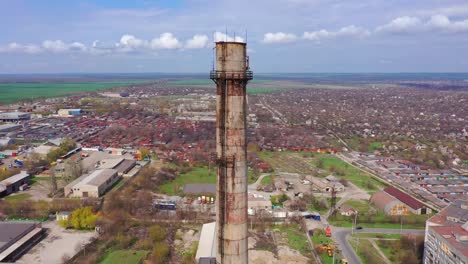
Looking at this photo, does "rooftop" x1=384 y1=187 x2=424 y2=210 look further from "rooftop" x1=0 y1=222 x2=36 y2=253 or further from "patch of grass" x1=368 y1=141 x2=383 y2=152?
"rooftop" x1=0 y1=222 x2=36 y2=253

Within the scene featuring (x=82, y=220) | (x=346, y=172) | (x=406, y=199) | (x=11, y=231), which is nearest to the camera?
(x=11, y=231)

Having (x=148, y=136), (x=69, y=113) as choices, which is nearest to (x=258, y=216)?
(x=148, y=136)

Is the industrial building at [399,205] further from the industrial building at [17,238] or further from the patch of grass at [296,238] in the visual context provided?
the industrial building at [17,238]

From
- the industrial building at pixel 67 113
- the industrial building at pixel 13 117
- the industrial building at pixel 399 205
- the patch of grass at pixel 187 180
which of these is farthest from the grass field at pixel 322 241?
the industrial building at pixel 67 113

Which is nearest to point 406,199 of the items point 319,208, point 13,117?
point 319,208

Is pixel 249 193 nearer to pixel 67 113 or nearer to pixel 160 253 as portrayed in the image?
pixel 160 253

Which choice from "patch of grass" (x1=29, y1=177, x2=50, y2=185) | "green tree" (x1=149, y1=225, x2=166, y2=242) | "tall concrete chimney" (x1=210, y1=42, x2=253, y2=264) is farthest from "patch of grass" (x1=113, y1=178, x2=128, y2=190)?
"tall concrete chimney" (x1=210, y1=42, x2=253, y2=264)
